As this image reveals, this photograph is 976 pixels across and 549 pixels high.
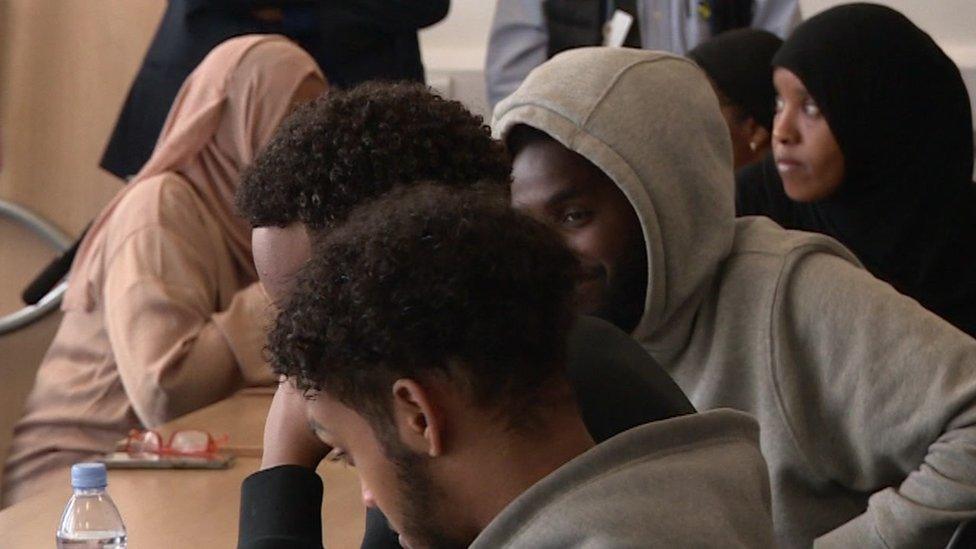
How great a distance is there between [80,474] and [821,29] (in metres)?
1.74

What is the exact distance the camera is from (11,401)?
4.69 meters

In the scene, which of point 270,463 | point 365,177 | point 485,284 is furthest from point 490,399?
point 270,463

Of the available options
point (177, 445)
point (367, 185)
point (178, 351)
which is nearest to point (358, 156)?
point (367, 185)

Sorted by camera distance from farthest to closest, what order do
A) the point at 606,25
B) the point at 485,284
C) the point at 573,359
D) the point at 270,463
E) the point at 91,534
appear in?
the point at 606,25, the point at 91,534, the point at 270,463, the point at 573,359, the point at 485,284

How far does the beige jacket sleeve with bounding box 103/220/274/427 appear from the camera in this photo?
258 cm

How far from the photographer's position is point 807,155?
105 inches

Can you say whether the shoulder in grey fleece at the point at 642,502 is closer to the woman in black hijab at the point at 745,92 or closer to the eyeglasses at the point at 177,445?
the eyeglasses at the point at 177,445

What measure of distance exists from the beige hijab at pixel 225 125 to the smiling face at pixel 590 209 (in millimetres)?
1379

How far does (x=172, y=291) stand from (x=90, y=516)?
3.75 feet

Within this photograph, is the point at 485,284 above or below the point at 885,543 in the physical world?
above

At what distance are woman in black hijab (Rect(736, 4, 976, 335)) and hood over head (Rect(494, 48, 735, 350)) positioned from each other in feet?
3.21

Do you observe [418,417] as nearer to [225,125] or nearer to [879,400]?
[879,400]

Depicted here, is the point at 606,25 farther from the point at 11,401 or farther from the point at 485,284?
the point at 485,284

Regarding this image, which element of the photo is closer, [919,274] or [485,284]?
[485,284]
